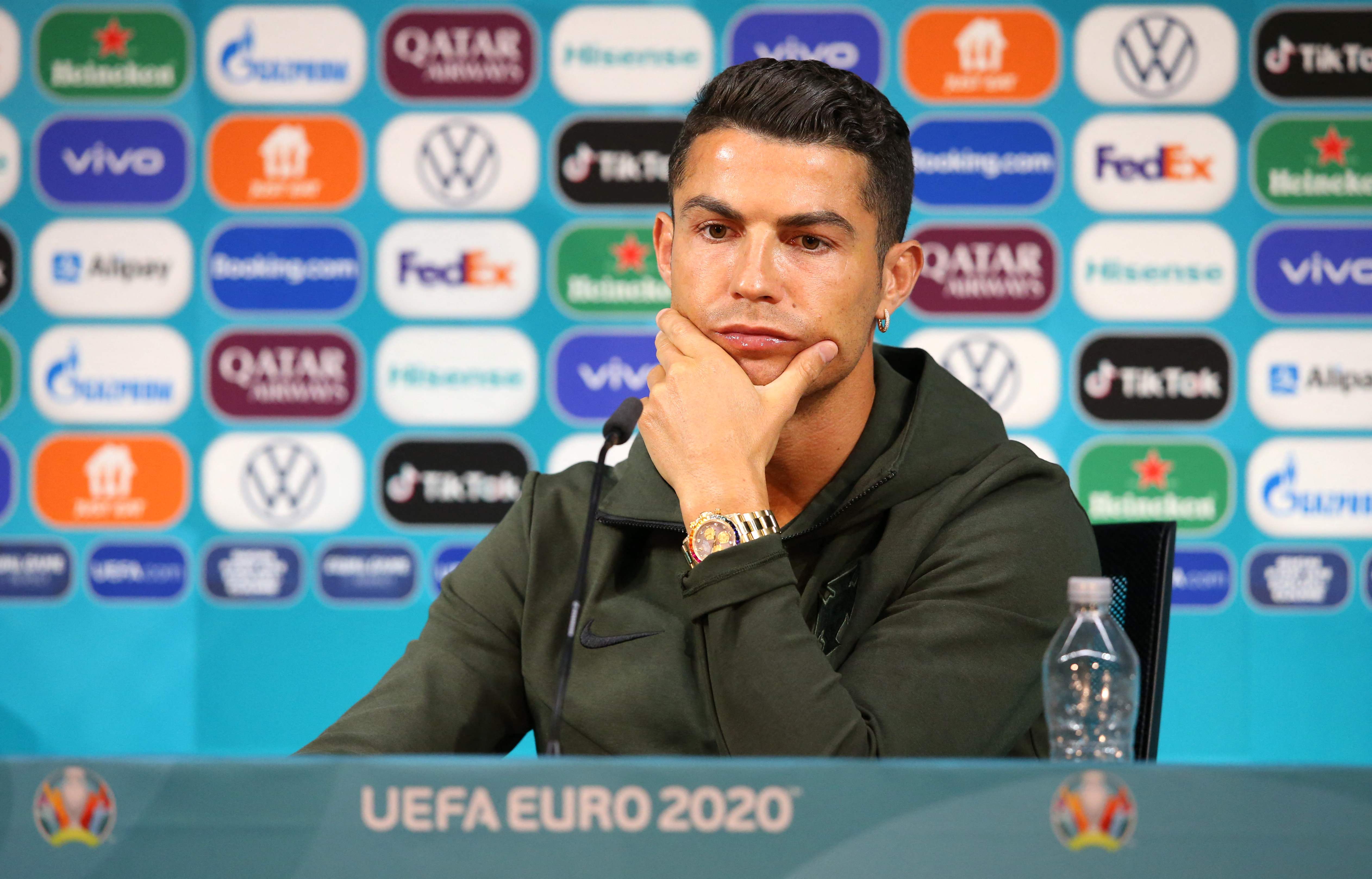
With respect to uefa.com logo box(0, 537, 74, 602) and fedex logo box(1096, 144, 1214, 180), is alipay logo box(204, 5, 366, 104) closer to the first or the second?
uefa.com logo box(0, 537, 74, 602)

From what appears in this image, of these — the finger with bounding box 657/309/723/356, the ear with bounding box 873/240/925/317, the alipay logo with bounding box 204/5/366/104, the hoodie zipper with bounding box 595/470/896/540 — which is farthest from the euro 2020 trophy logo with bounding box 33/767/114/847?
the alipay logo with bounding box 204/5/366/104

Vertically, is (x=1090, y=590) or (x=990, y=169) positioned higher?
(x=990, y=169)

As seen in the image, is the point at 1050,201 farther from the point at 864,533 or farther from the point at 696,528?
the point at 696,528

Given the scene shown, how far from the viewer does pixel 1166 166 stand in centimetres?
296

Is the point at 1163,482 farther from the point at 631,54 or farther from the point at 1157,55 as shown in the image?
the point at 631,54

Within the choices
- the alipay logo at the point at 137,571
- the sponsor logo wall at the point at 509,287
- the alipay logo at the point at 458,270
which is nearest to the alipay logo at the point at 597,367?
the sponsor logo wall at the point at 509,287

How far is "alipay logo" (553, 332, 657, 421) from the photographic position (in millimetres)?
3016

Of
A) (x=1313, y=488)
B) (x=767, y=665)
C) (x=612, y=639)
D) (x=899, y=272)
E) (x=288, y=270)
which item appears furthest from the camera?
(x=288, y=270)

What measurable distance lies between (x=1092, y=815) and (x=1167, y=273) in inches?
101

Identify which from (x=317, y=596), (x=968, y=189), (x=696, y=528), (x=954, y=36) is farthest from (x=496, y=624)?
(x=954, y=36)

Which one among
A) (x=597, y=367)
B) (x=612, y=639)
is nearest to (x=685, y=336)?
(x=612, y=639)

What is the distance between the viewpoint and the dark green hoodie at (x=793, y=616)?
1.17 meters

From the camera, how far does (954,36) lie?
300cm

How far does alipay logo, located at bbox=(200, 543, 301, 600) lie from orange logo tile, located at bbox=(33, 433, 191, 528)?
17cm
